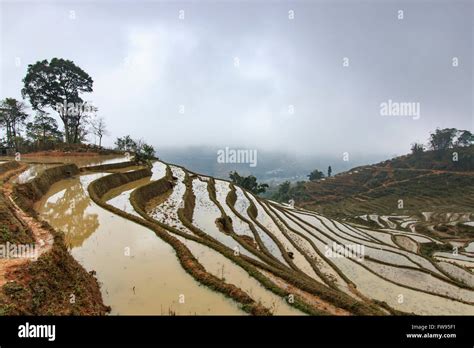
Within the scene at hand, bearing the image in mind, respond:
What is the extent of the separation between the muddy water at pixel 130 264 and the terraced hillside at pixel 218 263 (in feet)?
0.12

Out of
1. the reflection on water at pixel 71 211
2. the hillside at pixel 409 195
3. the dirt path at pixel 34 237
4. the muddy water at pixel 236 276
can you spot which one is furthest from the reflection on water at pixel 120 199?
Answer: the hillside at pixel 409 195

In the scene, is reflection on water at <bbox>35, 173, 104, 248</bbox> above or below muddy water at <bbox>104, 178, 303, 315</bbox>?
above

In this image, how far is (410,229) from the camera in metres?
45.2

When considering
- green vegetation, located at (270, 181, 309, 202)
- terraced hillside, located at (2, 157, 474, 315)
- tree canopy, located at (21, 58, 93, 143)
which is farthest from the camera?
green vegetation, located at (270, 181, 309, 202)

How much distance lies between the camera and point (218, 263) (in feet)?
34.3

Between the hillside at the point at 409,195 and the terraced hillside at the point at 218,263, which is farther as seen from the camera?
the hillside at the point at 409,195

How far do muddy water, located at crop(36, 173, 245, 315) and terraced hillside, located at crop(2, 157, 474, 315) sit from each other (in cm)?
4

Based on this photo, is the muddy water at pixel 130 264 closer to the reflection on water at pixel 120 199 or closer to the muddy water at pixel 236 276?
the muddy water at pixel 236 276

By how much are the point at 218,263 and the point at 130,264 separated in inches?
137

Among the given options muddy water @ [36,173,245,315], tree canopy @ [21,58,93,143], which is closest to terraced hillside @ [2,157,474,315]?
muddy water @ [36,173,245,315]

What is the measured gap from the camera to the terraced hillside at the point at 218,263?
7.96 metres

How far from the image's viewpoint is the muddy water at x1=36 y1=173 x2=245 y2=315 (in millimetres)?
7430

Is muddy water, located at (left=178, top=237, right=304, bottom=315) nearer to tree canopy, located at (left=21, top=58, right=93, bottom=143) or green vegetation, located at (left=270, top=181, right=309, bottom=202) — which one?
tree canopy, located at (left=21, top=58, right=93, bottom=143)

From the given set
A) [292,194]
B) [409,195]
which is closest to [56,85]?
[292,194]
